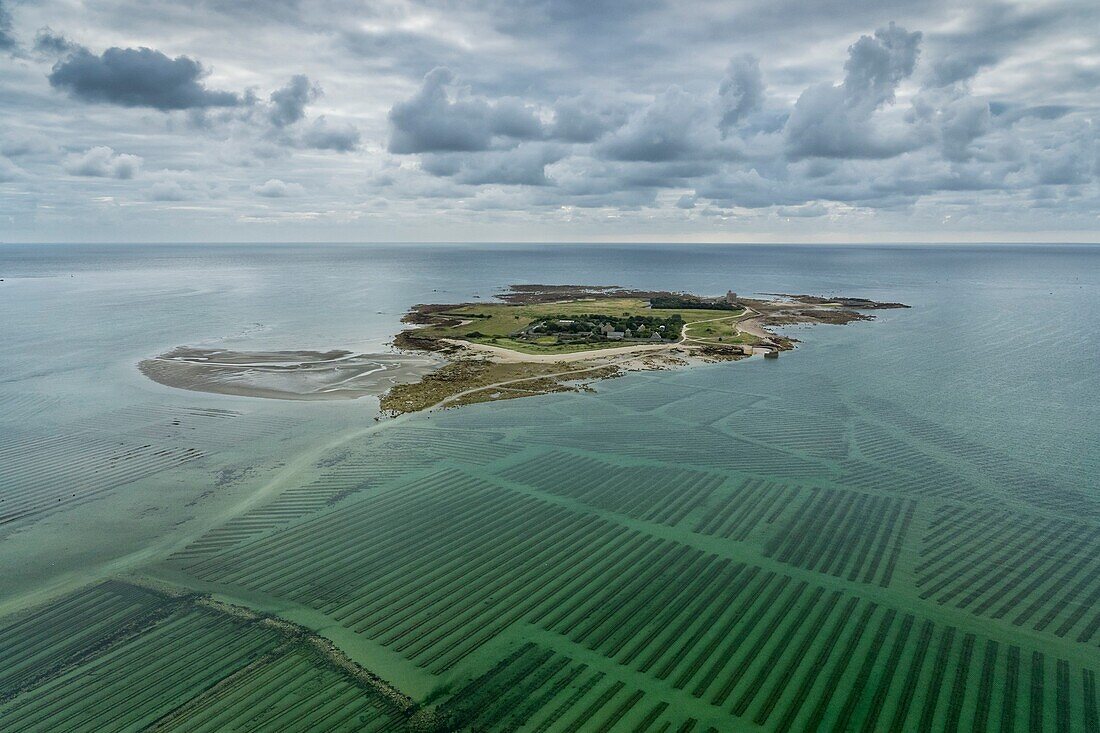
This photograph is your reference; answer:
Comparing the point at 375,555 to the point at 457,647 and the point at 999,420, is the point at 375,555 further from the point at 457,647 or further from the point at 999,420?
the point at 999,420

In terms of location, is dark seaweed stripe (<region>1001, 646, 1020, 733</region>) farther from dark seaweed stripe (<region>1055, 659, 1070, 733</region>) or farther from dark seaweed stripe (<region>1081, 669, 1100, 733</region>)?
dark seaweed stripe (<region>1081, 669, 1100, 733</region>)

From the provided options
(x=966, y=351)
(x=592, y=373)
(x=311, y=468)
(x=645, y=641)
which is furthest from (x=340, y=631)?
(x=966, y=351)

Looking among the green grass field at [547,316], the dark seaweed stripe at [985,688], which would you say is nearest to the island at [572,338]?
the green grass field at [547,316]

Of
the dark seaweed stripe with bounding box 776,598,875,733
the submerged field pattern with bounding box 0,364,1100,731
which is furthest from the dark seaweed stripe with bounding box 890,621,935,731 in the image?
the dark seaweed stripe with bounding box 776,598,875,733

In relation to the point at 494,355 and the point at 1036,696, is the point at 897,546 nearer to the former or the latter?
the point at 1036,696

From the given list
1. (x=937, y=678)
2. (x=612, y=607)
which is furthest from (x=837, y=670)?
(x=612, y=607)

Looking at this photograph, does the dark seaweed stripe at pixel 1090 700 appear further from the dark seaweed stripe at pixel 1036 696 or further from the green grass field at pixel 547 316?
the green grass field at pixel 547 316

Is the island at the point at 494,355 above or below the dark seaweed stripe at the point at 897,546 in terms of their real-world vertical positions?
above
